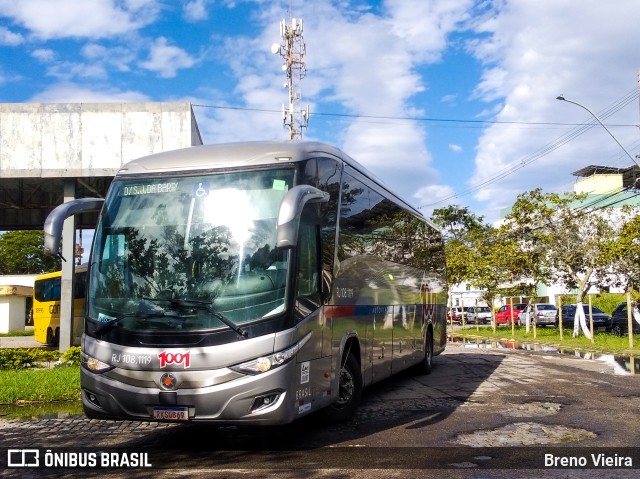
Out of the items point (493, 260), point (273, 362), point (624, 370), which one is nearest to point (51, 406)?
point (273, 362)

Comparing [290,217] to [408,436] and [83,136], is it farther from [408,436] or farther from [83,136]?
[83,136]

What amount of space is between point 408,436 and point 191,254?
10.4 feet

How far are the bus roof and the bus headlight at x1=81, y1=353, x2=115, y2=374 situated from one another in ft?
Answer: 6.73

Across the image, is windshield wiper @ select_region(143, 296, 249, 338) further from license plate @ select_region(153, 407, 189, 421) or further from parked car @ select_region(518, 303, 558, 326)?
parked car @ select_region(518, 303, 558, 326)

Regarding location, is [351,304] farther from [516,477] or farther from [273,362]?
[516,477]

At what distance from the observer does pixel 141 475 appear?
5805 millimetres

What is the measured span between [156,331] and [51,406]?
5.18m

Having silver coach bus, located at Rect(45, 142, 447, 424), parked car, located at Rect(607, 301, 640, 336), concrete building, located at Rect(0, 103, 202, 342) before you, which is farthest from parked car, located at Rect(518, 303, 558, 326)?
silver coach bus, located at Rect(45, 142, 447, 424)

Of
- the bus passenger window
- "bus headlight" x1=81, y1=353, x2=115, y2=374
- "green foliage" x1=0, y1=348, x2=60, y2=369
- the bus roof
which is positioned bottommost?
"green foliage" x1=0, y1=348, x2=60, y2=369

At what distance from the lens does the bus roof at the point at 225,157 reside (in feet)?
22.7

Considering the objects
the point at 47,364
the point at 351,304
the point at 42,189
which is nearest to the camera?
the point at 351,304

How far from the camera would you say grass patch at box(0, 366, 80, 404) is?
35.4ft

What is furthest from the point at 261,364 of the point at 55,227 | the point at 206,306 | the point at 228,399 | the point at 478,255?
the point at 478,255

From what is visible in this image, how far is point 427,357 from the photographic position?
549 inches
